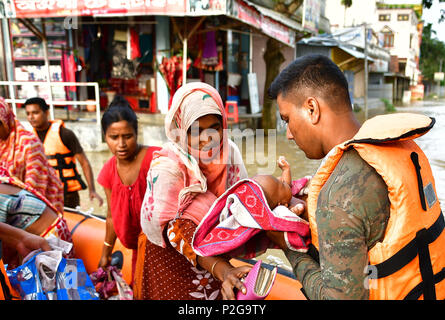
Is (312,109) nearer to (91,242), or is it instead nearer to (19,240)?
(19,240)

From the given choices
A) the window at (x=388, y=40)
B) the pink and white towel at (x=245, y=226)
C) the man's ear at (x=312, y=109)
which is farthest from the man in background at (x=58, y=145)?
the window at (x=388, y=40)

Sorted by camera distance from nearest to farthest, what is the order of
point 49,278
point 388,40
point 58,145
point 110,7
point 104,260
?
point 49,278, point 104,260, point 58,145, point 110,7, point 388,40

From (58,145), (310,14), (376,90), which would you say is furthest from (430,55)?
(58,145)

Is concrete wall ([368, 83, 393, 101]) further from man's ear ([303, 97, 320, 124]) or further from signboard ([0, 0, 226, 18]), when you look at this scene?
man's ear ([303, 97, 320, 124])

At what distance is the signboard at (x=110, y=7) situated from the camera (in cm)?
720

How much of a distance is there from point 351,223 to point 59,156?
3.60m

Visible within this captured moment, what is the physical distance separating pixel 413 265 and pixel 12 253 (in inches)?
88.9

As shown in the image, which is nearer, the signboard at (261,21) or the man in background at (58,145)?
the man in background at (58,145)

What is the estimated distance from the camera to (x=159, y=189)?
1.68 m

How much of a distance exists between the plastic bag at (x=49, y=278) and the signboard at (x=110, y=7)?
6267 mm

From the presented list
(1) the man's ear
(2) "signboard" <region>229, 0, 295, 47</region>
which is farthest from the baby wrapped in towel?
(2) "signboard" <region>229, 0, 295, 47</region>

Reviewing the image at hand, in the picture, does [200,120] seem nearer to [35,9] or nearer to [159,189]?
[159,189]

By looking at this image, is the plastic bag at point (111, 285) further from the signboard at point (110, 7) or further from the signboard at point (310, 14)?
the signboard at point (310, 14)

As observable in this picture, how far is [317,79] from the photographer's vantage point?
4.12ft
